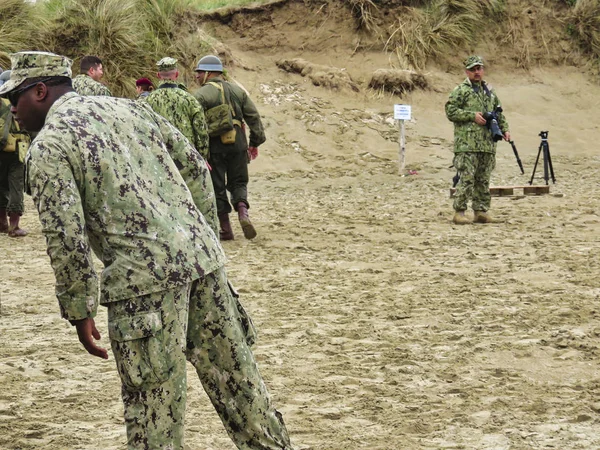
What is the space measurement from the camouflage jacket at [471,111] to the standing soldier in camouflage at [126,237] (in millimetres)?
7460

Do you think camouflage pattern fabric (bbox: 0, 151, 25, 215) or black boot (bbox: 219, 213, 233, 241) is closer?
black boot (bbox: 219, 213, 233, 241)

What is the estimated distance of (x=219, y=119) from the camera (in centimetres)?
985

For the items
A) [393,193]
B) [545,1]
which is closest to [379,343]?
[393,193]

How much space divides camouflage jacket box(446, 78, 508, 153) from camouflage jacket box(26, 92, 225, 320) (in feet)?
24.7

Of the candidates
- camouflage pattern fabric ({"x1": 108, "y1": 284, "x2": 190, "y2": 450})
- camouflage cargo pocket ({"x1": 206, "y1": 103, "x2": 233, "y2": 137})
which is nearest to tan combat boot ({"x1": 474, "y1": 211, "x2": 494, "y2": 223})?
camouflage cargo pocket ({"x1": 206, "y1": 103, "x2": 233, "y2": 137})

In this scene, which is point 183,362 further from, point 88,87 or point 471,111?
point 471,111

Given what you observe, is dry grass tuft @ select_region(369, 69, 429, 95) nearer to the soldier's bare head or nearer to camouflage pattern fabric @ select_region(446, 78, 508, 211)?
camouflage pattern fabric @ select_region(446, 78, 508, 211)

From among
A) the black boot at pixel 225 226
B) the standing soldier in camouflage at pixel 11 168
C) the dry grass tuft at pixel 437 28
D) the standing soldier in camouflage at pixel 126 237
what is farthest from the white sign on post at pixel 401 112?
the standing soldier in camouflage at pixel 126 237

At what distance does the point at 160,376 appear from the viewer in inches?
130

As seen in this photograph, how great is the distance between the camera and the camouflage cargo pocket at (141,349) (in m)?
3.29

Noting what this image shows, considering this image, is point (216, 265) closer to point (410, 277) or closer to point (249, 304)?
point (249, 304)

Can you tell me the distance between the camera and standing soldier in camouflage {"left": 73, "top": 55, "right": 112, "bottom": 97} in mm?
9797

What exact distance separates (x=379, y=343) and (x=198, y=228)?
2806 millimetres

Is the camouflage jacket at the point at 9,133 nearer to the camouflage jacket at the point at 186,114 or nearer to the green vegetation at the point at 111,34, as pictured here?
the camouflage jacket at the point at 186,114
